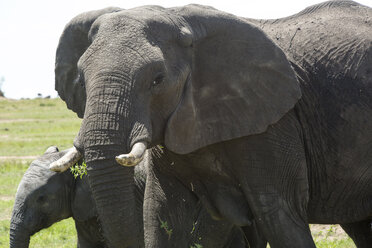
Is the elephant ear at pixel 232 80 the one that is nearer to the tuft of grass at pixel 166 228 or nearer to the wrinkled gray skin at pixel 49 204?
the tuft of grass at pixel 166 228

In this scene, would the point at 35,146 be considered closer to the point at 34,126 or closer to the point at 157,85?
the point at 34,126

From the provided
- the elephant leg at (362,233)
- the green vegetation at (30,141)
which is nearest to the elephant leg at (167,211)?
the elephant leg at (362,233)

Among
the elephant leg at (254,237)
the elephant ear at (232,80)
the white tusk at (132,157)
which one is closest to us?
the white tusk at (132,157)

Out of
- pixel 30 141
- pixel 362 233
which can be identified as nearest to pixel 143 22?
pixel 362 233

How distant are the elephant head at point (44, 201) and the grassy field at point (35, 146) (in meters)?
1.45

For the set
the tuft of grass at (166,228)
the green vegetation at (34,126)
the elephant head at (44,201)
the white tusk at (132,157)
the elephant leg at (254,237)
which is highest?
the white tusk at (132,157)

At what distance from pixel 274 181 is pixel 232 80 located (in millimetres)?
747

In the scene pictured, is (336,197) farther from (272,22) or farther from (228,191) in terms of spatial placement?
(272,22)

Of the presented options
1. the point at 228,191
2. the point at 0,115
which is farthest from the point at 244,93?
the point at 0,115

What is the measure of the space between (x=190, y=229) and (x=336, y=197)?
1143 millimetres

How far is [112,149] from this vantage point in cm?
400

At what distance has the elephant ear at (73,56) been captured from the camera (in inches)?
198

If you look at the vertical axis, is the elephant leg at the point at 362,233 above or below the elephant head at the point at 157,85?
below

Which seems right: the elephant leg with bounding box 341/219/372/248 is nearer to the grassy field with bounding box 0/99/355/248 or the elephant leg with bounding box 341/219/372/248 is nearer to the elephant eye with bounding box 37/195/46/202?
the grassy field with bounding box 0/99/355/248
